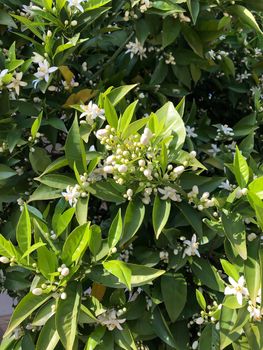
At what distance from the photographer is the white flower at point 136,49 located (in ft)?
3.84

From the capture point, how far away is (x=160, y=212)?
0.89m

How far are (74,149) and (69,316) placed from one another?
303 mm

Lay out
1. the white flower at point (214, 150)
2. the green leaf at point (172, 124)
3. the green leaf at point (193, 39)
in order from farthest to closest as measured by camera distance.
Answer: the white flower at point (214, 150) → the green leaf at point (193, 39) → the green leaf at point (172, 124)

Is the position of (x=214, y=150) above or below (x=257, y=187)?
below

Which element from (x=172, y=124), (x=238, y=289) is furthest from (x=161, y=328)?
(x=172, y=124)

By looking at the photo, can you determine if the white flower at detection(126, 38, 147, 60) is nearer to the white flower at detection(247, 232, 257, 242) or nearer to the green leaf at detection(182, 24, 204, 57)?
the green leaf at detection(182, 24, 204, 57)

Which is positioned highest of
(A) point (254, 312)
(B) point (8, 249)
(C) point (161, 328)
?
(B) point (8, 249)

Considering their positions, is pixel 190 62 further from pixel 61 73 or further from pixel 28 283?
pixel 28 283

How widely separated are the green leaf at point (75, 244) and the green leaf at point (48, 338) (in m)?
0.12

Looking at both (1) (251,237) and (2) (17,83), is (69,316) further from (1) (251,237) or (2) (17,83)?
(2) (17,83)

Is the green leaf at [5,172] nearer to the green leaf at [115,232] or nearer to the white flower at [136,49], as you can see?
the green leaf at [115,232]

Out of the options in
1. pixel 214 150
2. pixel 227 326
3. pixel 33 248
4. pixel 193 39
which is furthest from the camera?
pixel 214 150

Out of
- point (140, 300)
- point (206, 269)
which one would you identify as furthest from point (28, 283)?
point (206, 269)

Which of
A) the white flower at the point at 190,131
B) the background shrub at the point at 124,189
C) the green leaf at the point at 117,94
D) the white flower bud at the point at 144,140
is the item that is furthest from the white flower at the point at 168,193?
the white flower at the point at 190,131
